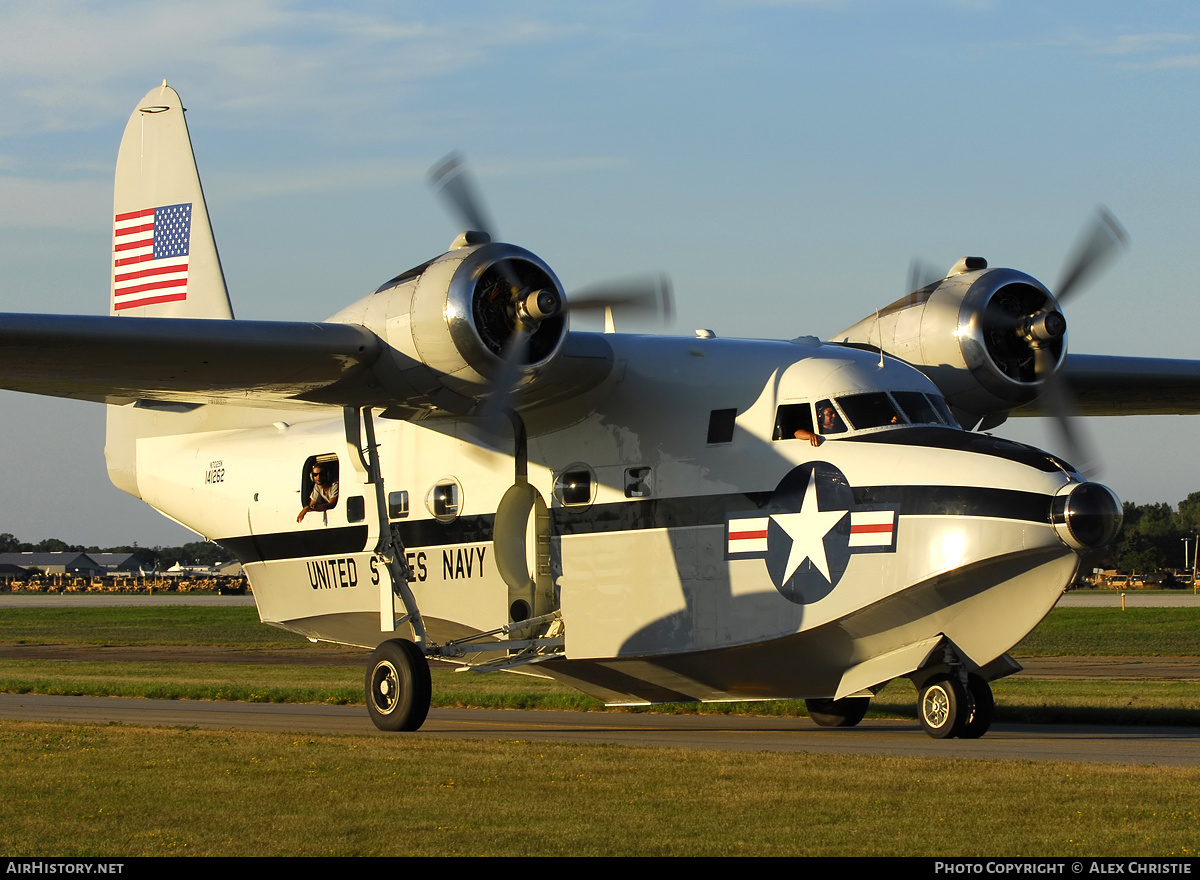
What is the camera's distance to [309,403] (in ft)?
47.3

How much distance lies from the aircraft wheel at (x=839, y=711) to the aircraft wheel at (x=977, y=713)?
274 centimetres

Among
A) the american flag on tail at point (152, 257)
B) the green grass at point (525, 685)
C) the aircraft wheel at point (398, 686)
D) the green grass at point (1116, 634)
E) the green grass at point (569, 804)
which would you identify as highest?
the american flag on tail at point (152, 257)

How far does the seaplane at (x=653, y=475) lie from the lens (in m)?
12.0

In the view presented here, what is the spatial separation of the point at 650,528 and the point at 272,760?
4.24 m

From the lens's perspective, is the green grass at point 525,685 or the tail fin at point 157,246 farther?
the tail fin at point 157,246

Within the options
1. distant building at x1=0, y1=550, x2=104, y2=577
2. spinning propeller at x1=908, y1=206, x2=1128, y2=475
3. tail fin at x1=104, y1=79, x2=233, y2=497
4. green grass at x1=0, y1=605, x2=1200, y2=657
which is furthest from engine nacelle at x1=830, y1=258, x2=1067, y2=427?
distant building at x1=0, y1=550, x2=104, y2=577

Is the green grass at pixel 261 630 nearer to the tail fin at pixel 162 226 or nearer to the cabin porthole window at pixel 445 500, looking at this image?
the tail fin at pixel 162 226

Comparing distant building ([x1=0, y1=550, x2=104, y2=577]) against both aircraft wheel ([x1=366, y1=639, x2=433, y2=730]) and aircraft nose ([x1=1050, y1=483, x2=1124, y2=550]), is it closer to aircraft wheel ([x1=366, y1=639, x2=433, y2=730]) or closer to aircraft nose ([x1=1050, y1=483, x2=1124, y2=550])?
aircraft wheel ([x1=366, y1=639, x2=433, y2=730])

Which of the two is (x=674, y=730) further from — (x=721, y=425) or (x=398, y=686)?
(x=721, y=425)

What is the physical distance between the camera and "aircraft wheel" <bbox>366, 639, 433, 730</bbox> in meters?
14.0

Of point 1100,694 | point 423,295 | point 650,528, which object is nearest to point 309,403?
point 423,295

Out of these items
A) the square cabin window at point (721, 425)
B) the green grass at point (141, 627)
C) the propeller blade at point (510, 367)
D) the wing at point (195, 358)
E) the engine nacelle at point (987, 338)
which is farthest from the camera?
the green grass at point (141, 627)

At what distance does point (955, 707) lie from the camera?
40.0 ft

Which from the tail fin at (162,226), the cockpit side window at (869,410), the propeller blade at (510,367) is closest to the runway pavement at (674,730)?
the cockpit side window at (869,410)
